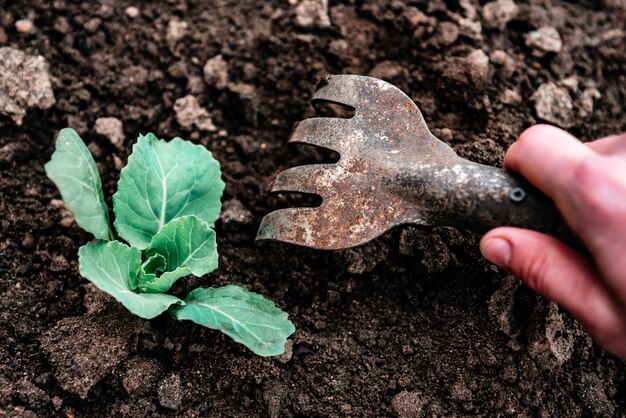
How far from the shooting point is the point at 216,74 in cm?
248

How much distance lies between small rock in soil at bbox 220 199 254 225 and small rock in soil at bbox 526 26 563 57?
1.47 metres

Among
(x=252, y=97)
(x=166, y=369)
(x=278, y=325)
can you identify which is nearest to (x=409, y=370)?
(x=278, y=325)

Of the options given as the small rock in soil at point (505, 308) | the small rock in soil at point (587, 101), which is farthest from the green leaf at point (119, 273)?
the small rock in soil at point (587, 101)

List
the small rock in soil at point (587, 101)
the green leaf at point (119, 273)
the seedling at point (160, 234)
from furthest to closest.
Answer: the small rock in soil at point (587, 101)
the seedling at point (160, 234)
the green leaf at point (119, 273)

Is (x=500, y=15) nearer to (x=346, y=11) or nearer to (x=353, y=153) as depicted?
(x=346, y=11)

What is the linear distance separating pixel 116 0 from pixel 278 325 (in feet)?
5.42

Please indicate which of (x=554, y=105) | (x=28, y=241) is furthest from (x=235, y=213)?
(x=554, y=105)

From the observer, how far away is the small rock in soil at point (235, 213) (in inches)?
87.7

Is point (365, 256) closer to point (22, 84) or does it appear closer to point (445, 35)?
point (445, 35)

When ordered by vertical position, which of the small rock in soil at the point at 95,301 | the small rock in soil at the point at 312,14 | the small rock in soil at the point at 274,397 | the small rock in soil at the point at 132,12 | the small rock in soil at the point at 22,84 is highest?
the small rock in soil at the point at 132,12

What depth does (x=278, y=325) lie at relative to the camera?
1836 mm

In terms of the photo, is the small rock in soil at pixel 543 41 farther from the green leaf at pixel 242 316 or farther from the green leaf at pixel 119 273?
the green leaf at pixel 119 273

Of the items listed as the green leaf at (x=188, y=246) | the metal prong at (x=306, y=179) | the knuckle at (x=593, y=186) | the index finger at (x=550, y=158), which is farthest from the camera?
the metal prong at (x=306, y=179)

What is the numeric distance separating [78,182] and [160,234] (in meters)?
0.30
